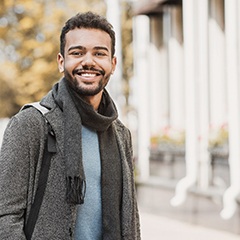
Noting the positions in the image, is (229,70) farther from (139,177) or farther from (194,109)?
(139,177)

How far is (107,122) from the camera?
349 centimetres

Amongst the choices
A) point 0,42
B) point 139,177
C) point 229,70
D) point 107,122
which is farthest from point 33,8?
point 107,122

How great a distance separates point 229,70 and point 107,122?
30.5 feet

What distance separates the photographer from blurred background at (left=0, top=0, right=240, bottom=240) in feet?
41.1

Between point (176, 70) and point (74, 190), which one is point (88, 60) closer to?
point (74, 190)

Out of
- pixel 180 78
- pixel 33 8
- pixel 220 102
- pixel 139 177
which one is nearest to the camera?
pixel 220 102

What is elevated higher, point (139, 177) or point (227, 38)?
point (227, 38)

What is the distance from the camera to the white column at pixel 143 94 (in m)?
17.4

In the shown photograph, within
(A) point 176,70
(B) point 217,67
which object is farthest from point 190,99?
(A) point 176,70

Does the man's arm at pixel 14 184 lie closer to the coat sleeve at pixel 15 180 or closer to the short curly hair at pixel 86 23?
the coat sleeve at pixel 15 180

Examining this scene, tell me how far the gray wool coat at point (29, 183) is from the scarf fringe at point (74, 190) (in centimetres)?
3

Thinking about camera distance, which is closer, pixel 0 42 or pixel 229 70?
pixel 229 70

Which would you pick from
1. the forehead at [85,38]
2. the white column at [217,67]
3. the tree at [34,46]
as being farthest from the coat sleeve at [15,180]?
the tree at [34,46]

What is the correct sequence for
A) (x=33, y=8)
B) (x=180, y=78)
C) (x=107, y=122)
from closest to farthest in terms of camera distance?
(x=107, y=122) → (x=180, y=78) → (x=33, y=8)
